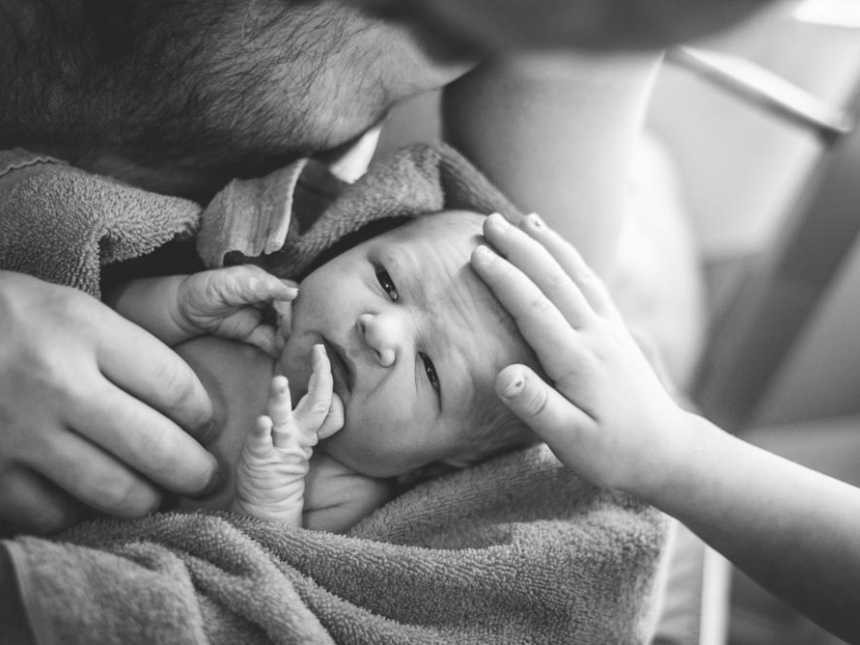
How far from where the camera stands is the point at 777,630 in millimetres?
1629

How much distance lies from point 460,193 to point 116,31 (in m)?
0.39

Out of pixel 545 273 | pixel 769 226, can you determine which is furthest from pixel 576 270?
pixel 769 226

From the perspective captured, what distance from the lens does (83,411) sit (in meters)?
0.55

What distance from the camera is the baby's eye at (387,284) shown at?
2.38 feet

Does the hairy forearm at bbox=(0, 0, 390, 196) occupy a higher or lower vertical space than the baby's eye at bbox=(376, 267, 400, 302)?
higher

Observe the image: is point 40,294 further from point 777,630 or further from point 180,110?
point 777,630

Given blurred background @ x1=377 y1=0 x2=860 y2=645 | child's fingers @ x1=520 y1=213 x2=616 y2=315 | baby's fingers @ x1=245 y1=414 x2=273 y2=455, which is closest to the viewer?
baby's fingers @ x1=245 y1=414 x2=273 y2=455

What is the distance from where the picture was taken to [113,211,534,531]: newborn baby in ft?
2.22

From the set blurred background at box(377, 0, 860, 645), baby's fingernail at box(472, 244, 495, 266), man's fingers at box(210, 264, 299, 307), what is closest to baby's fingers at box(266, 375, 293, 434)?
man's fingers at box(210, 264, 299, 307)

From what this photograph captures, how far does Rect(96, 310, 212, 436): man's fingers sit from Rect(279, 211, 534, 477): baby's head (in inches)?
4.6

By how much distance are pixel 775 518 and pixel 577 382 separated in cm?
22

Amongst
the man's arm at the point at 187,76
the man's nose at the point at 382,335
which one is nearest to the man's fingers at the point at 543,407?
the man's nose at the point at 382,335

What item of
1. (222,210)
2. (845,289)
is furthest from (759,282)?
(222,210)

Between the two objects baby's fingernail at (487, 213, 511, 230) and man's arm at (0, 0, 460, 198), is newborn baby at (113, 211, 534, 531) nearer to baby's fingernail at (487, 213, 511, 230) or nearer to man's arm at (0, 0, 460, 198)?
baby's fingernail at (487, 213, 511, 230)
